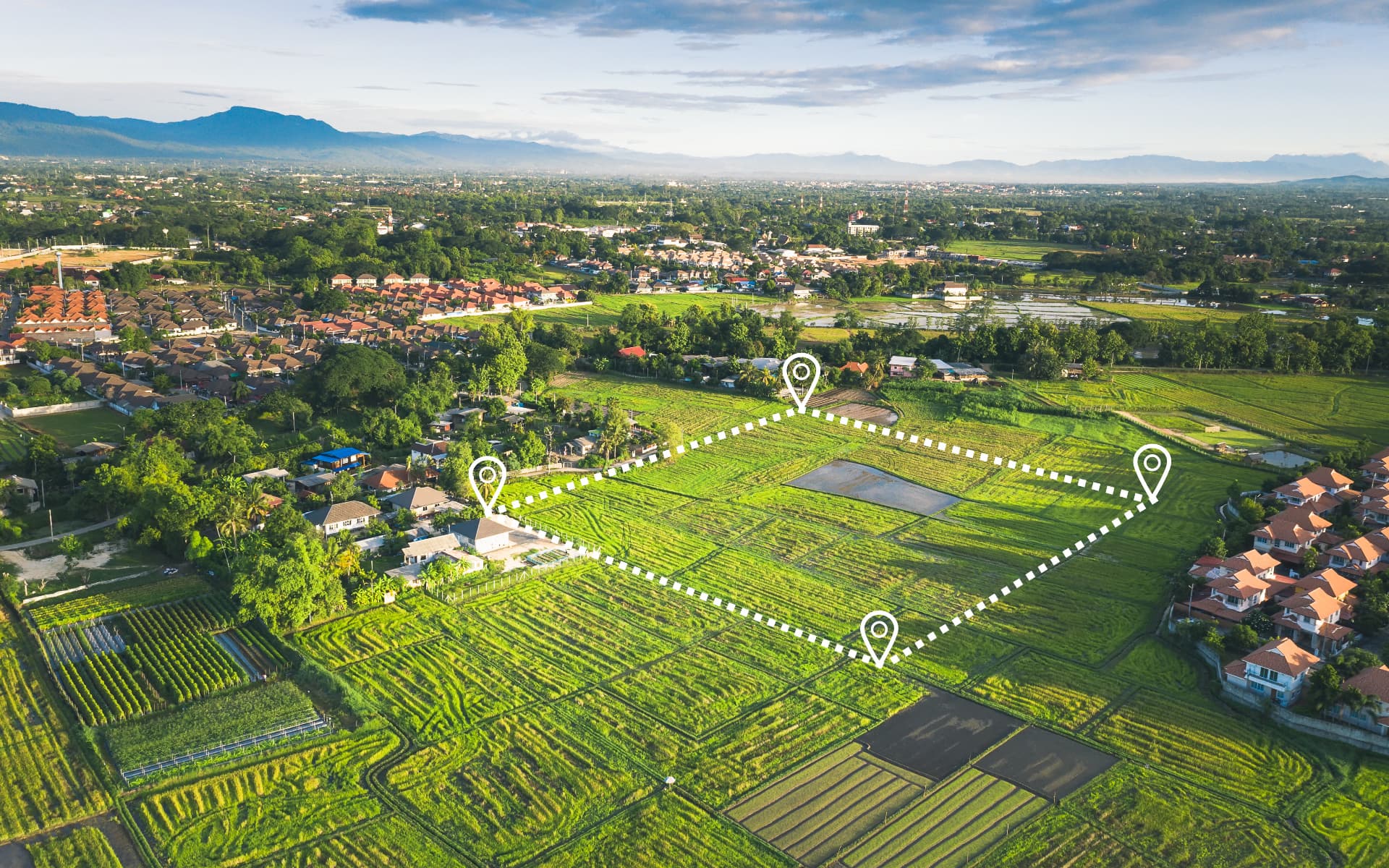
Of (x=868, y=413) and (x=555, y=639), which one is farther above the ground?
(x=868, y=413)

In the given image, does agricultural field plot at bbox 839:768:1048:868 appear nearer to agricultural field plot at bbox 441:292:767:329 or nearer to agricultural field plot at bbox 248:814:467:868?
agricultural field plot at bbox 248:814:467:868

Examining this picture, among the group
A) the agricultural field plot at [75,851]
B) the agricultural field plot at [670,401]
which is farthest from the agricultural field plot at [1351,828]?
the agricultural field plot at [670,401]

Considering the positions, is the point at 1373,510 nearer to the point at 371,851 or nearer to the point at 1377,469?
the point at 1377,469

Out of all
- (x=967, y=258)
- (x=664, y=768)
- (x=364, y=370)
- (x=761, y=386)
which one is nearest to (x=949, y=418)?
(x=761, y=386)

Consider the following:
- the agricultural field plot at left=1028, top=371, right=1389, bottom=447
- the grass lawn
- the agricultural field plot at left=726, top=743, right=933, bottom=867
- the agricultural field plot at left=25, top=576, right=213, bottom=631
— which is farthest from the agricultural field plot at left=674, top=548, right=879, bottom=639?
A: the grass lawn

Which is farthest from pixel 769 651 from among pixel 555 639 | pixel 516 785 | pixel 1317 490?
pixel 1317 490

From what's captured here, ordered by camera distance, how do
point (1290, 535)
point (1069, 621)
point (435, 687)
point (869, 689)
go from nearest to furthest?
1. point (435, 687)
2. point (869, 689)
3. point (1069, 621)
4. point (1290, 535)
